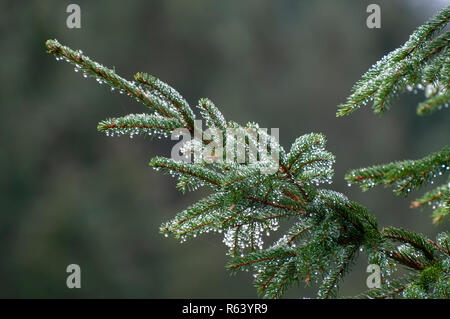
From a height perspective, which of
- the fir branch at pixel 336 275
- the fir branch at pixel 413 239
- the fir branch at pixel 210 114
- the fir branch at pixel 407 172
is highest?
the fir branch at pixel 210 114

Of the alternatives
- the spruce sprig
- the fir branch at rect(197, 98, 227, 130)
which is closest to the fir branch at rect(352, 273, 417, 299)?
the spruce sprig

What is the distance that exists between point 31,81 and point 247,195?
4.44 meters

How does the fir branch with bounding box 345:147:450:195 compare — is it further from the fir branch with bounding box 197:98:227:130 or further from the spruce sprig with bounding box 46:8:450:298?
the fir branch with bounding box 197:98:227:130

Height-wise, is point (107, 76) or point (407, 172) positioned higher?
point (107, 76)

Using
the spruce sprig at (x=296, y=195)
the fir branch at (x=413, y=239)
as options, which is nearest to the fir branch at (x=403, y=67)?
the spruce sprig at (x=296, y=195)

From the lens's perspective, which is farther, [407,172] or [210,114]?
[210,114]

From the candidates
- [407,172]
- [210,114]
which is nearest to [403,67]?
[407,172]

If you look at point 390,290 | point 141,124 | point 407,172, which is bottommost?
point 390,290

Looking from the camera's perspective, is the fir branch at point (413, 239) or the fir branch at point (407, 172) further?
the fir branch at point (413, 239)

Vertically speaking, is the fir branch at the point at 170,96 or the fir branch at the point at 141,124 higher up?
the fir branch at the point at 170,96

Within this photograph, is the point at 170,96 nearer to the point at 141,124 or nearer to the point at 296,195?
the point at 141,124

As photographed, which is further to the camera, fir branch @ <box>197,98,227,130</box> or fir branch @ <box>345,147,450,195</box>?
fir branch @ <box>197,98,227,130</box>

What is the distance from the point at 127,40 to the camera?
15.0 ft

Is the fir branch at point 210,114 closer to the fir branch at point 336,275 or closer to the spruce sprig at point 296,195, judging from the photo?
the spruce sprig at point 296,195
